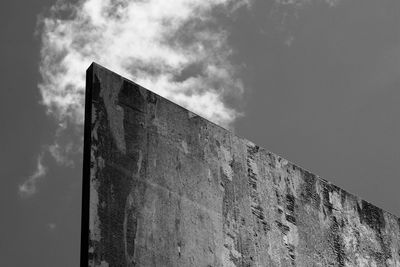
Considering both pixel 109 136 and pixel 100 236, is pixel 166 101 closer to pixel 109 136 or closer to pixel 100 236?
pixel 109 136

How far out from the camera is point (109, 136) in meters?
4.55

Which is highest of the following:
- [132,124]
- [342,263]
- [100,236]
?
[132,124]

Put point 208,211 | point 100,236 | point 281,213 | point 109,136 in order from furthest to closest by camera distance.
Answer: point 281,213 < point 208,211 < point 109,136 < point 100,236

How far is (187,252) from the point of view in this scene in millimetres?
4641

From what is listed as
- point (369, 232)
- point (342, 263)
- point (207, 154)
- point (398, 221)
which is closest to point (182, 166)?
point (207, 154)

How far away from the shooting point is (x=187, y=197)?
482 centimetres

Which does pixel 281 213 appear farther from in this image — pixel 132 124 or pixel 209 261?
pixel 132 124

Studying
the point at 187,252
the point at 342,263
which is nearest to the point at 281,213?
the point at 342,263

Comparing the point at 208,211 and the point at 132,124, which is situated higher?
the point at 132,124

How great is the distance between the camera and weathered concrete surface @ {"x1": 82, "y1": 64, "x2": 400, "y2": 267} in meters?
4.39

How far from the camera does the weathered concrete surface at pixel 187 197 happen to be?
4387 millimetres

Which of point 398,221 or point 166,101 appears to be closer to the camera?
point 166,101

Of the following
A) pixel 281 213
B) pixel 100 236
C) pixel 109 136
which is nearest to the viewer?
pixel 100 236

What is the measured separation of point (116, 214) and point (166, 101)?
0.94 metres
